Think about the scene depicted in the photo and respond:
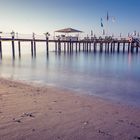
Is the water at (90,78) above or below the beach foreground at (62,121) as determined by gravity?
below

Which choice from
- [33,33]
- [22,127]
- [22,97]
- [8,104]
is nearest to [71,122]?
[22,127]

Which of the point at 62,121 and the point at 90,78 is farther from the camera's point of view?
the point at 90,78

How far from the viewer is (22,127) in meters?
5.49

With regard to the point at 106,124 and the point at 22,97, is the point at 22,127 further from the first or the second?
the point at 22,97

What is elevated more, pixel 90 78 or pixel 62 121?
pixel 62 121

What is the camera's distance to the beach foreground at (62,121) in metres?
5.21

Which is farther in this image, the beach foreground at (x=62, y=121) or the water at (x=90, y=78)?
the water at (x=90, y=78)

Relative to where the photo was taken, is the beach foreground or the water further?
the water

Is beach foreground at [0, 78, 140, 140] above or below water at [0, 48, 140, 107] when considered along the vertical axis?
above

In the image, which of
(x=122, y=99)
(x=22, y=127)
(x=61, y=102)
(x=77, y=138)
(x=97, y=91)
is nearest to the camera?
(x=77, y=138)

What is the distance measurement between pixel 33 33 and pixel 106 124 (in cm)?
3755

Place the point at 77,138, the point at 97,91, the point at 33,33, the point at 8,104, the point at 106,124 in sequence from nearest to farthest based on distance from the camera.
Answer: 1. the point at 77,138
2. the point at 106,124
3. the point at 8,104
4. the point at 97,91
5. the point at 33,33

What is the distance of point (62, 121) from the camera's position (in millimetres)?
6051

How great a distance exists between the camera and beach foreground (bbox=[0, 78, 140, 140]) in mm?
5215
